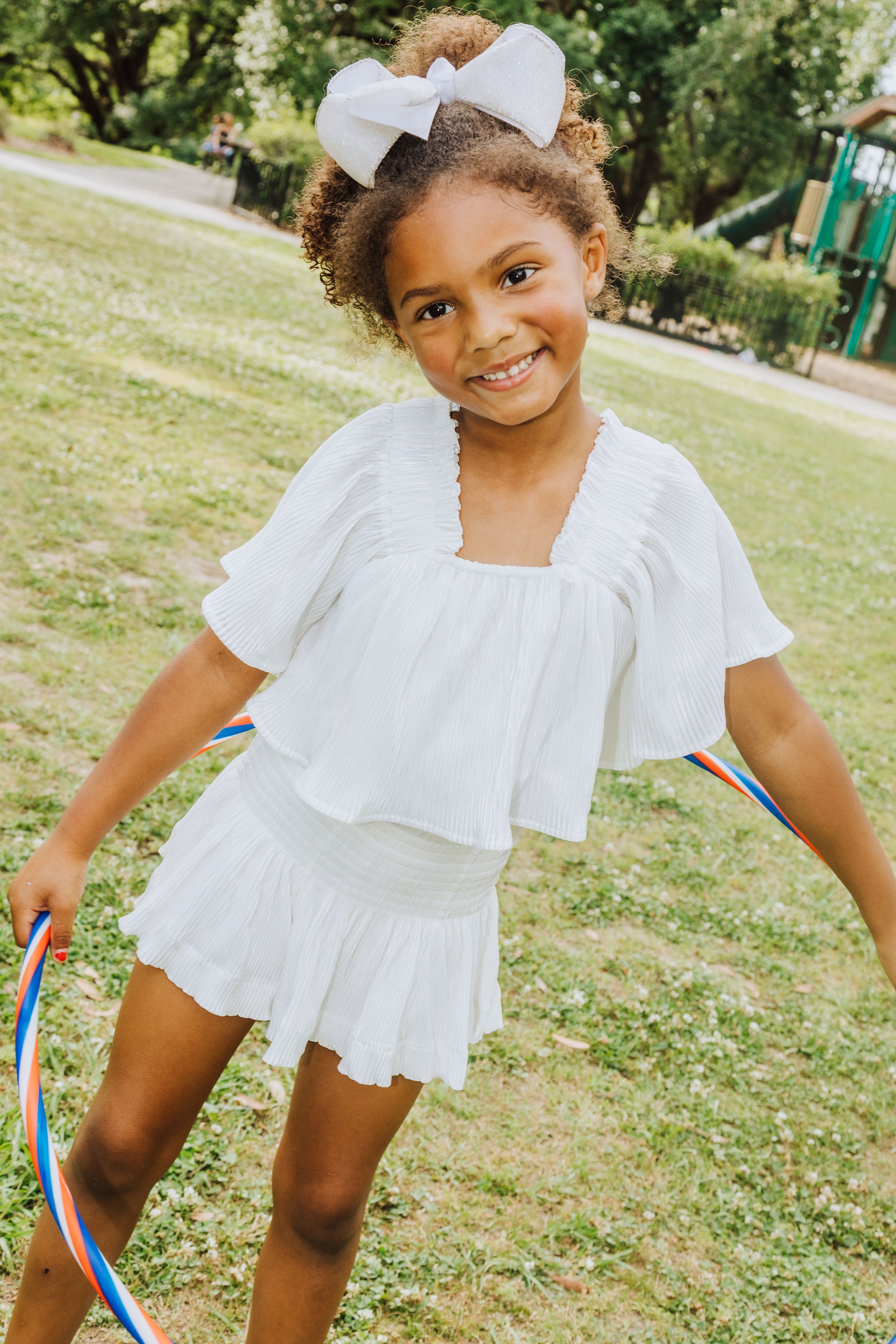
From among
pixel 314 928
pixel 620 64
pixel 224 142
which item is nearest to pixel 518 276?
pixel 314 928

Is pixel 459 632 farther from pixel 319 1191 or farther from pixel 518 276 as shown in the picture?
pixel 319 1191

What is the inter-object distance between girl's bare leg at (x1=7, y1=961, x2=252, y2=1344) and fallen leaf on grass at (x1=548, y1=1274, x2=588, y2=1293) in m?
1.22

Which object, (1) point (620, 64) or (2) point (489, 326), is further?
(1) point (620, 64)

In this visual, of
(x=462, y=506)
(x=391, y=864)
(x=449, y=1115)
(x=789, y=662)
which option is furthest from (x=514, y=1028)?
(x=789, y=662)

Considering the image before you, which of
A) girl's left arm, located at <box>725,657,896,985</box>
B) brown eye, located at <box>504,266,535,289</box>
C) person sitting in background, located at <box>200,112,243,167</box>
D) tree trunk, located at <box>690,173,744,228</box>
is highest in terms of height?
tree trunk, located at <box>690,173,744,228</box>

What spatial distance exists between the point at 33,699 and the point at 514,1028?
2.25 m

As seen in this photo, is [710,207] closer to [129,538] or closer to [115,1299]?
[129,538]

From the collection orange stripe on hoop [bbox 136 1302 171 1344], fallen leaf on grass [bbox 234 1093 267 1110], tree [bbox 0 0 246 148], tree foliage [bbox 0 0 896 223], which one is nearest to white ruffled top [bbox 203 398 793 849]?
orange stripe on hoop [bbox 136 1302 171 1344]

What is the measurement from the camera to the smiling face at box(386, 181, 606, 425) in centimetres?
186

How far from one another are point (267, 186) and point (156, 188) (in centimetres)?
246

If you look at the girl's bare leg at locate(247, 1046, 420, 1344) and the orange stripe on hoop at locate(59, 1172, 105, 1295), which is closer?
the orange stripe on hoop at locate(59, 1172, 105, 1295)

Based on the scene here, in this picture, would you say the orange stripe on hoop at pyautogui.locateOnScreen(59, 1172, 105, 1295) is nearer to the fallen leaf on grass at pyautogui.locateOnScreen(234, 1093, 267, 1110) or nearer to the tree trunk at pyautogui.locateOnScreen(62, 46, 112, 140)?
the fallen leaf on grass at pyautogui.locateOnScreen(234, 1093, 267, 1110)

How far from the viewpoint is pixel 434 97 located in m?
1.87

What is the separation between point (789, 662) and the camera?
7520 millimetres
